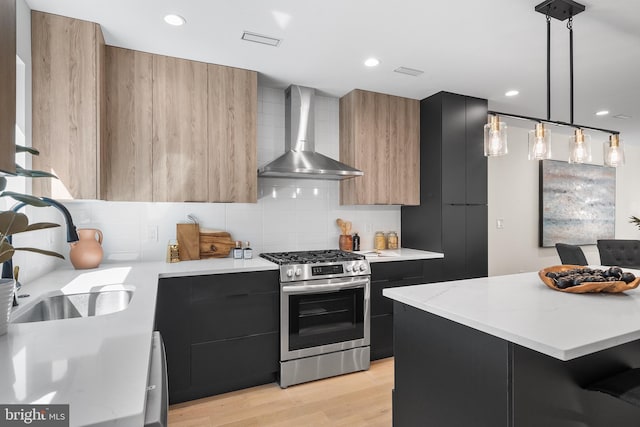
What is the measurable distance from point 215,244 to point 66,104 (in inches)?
55.7

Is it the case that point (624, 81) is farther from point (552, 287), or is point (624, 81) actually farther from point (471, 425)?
point (471, 425)

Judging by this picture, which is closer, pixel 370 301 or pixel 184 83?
pixel 184 83

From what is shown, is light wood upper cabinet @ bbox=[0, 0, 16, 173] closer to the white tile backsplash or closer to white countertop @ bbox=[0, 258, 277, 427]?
white countertop @ bbox=[0, 258, 277, 427]

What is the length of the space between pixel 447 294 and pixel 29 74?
265 centimetres

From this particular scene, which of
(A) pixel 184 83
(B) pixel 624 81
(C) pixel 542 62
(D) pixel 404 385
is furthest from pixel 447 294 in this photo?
(B) pixel 624 81

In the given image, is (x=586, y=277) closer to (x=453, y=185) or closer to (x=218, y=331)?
(x=453, y=185)

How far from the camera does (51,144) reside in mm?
2182

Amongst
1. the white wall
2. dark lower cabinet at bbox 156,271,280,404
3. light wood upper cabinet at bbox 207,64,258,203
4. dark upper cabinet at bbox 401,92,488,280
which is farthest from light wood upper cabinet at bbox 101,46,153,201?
the white wall

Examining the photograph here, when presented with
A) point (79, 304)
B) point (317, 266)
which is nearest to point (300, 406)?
point (317, 266)

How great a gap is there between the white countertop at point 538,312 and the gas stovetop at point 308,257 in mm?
1143

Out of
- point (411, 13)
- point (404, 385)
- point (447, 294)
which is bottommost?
point (404, 385)

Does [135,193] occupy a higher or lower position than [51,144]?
lower

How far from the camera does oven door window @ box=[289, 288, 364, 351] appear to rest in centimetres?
276

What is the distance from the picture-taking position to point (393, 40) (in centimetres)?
244
